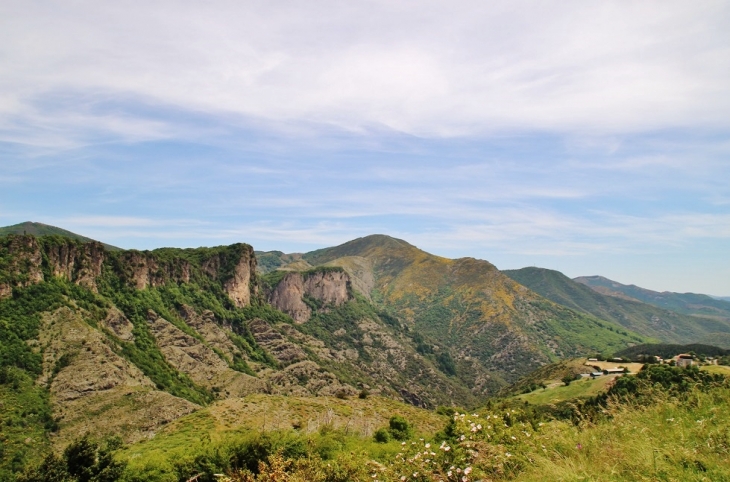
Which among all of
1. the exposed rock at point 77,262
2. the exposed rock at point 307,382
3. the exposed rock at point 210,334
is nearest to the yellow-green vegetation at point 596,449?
the exposed rock at point 307,382

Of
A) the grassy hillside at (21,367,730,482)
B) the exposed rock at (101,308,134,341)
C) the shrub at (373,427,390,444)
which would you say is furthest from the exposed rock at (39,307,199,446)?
the grassy hillside at (21,367,730,482)

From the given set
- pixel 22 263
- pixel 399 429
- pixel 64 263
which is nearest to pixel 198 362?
pixel 64 263

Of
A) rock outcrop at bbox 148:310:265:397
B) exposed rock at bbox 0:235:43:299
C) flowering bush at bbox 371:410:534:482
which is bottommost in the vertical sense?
rock outcrop at bbox 148:310:265:397

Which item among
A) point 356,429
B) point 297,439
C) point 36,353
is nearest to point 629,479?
point 297,439

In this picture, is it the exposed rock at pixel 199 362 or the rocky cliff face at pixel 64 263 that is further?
the exposed rock at pixel 199 362

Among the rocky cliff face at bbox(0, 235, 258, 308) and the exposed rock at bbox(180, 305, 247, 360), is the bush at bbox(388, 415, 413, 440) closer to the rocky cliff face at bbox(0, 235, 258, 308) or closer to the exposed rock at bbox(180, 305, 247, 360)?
the rocky cliff face at bbox(0, 235, 258, 308)

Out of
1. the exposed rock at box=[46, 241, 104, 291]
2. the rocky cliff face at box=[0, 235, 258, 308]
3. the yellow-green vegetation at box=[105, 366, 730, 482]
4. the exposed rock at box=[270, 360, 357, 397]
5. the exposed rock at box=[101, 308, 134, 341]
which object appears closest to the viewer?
the yellow-green vegetation at box=[105, 366, 730, 482]

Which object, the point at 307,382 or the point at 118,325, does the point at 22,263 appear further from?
the point at 307,382

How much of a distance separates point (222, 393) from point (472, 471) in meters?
148

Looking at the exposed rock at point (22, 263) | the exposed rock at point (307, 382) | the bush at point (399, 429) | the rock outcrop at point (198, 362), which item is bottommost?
the exposed rock at point (307, 382)

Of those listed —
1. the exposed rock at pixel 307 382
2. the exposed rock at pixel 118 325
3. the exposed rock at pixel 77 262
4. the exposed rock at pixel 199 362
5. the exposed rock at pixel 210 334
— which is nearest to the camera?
the exposed rock at pixel 118 325

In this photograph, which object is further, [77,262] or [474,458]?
[77,262]

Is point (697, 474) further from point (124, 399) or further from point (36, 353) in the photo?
point (36, 353)

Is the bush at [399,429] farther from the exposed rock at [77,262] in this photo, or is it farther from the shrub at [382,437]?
the exposed rock at [77,262]
